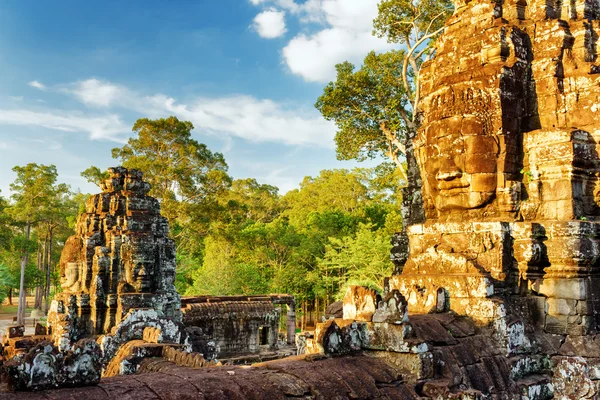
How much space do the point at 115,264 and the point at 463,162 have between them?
8.13 meters

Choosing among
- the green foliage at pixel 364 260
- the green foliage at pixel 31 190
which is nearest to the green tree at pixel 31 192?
the green foliage at pixel 31 190

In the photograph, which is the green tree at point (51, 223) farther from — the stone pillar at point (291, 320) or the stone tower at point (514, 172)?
the stone tower at point (514, 172)

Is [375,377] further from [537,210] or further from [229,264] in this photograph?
[229,264]

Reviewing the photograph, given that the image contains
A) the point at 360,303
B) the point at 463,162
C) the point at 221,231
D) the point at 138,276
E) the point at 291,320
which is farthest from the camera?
the point at 221,231

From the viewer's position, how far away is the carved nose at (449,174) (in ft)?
18.9

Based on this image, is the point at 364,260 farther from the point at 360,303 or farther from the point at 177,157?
the point at 360,303

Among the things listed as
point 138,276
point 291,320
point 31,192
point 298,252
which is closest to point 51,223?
point 31,192

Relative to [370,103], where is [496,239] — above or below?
below

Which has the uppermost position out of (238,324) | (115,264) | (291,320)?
(115,264)

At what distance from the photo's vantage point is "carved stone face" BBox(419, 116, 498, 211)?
18.8 feet

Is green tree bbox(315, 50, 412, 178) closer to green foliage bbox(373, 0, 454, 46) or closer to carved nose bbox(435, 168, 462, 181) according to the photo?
green foliage bbox(373, 0, 454, 46)

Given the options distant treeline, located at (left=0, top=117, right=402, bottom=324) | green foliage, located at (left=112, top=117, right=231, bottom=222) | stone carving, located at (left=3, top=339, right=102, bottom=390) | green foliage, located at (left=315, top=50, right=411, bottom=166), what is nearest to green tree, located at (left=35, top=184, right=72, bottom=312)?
distant treeline, located at (left=0, top=117, right=402, bottom=324)

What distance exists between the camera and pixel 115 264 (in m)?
11.3

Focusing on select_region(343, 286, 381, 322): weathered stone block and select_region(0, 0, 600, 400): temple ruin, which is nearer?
select_region(0, 0, 600, 400): temple ruin
